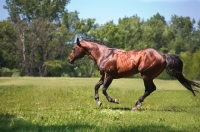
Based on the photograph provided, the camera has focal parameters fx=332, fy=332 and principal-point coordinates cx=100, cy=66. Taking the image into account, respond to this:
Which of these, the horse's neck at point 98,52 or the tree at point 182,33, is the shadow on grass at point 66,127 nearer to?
the horse's neck at point 98,52

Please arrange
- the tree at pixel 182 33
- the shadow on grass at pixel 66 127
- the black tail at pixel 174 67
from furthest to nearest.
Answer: the tree at pixel 182 33
the black tail at pixel 174 67
the shadow on grass at pixel 66 127

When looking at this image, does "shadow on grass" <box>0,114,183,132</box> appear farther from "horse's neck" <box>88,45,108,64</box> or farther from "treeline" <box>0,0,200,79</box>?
"treeline" <box>0,0,200,79</box>

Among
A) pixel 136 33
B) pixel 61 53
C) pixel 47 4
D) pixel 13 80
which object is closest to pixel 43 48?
pixel 61 53

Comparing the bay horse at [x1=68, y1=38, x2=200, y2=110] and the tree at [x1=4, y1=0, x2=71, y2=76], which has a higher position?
the tree at [x1=4, y1=0, x2=71, y2=76]

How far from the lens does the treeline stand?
52.5 meters

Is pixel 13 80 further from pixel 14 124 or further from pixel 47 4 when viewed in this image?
pixel 47 4

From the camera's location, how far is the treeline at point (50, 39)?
52.5 metres

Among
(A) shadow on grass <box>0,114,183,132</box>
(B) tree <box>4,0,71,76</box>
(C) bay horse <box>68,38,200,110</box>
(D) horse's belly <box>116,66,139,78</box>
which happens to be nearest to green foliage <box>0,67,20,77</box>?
(B) tree <box>4,0,71,76</box>

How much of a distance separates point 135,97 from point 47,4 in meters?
46.7

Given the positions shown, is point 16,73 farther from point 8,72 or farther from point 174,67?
point 174,67

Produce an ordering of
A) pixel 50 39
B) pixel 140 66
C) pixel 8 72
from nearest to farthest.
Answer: pixel 140 66 → pixel 8 72 → pixel 50 39

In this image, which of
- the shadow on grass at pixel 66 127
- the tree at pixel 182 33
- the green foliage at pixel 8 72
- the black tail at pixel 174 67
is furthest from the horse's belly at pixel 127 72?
the tree at pixel 182 33

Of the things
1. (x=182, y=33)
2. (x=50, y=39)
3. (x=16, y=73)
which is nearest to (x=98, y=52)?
(x=16, y=73)

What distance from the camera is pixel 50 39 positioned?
55.6 m
